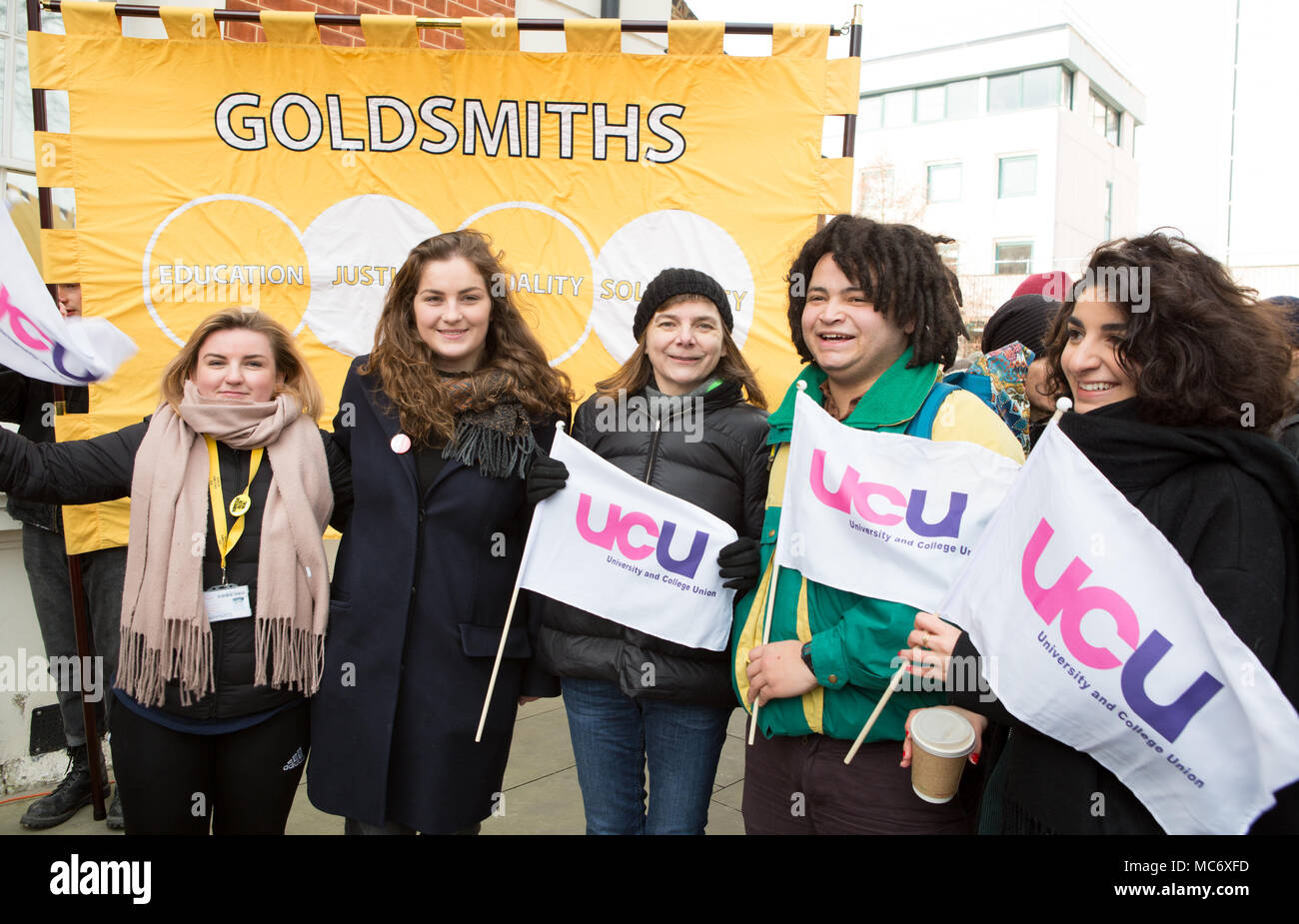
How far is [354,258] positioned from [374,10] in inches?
66.5

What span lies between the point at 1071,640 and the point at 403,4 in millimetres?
5018

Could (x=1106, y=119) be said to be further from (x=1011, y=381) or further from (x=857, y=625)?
(x=857, y=625)

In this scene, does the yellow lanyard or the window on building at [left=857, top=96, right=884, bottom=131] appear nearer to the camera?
the yellow lanyard

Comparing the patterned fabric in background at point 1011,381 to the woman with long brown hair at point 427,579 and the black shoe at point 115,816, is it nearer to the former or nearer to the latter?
the woman with long brown hair at point 427,579

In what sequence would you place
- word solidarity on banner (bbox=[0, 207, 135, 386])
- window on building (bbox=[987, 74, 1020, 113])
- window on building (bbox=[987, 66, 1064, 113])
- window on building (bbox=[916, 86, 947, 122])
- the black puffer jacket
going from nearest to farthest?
the black puffer jacket, word solidarity on banner (bbox=[0, 207, 135, 386]), window on building (bbox=[987, 66, 1064, 113]), window on building (bbox=[987, 74, 1020, 113]), window on building (bbox=[916, 86, 947, 122])

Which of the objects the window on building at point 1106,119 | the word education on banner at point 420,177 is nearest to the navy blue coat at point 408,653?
the word education on banner at point 420,177

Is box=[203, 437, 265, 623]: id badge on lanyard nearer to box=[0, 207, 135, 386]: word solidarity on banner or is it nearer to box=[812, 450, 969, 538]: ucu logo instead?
box=[0, 207, 135, 386]: word solidarity on banner

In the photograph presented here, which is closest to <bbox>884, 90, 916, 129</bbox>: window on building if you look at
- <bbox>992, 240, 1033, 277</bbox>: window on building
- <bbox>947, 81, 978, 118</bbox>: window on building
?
<bbox>947, 81, 978, 118</bbox>: window on building

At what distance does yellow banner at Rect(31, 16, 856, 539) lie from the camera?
161 inches

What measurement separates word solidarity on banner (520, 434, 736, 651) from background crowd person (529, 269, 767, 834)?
6cm

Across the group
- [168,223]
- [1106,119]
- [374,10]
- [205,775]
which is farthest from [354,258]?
[1106,119]

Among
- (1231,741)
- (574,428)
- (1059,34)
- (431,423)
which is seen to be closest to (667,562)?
(574,428)

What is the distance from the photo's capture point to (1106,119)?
43812mm

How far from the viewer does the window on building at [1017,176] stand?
37.4m
